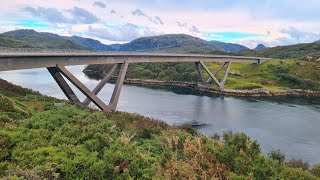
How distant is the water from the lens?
4694 centimetres

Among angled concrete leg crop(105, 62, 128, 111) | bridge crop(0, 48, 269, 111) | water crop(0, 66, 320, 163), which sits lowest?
water crop(0, 66, 320, 163)

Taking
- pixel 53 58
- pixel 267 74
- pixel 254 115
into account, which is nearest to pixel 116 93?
pixel 53 58

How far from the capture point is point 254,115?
220ft

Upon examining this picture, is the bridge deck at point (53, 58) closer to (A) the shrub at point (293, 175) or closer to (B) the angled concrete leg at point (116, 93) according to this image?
(B) the angled concrete leg at point (116, 93)

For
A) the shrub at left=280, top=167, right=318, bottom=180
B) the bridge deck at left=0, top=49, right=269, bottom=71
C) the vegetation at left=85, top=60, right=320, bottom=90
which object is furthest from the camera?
the vegetation at left=85, top=60, right=320, bottom=90

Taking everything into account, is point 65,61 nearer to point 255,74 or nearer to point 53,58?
point 53,58

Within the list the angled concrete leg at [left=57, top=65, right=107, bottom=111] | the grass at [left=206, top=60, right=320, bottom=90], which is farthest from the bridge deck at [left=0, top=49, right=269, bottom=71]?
the grass at [left=206, top=60, right=320, bottom=90]

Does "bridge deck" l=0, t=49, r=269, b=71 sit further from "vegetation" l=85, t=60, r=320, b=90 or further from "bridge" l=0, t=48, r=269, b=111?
"vegetation" l=85, t=60, r=320, b=90

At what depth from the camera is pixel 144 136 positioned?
30922 mm

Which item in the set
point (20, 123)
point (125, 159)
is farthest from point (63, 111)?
point (125, 159)

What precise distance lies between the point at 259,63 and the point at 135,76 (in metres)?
52.3

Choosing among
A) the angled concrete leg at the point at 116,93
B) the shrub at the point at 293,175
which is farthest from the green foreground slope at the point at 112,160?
the angled concrete leg at the point at 116,93

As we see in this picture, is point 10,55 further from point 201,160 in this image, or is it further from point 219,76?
point 219,76

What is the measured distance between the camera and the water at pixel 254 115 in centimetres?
4694
